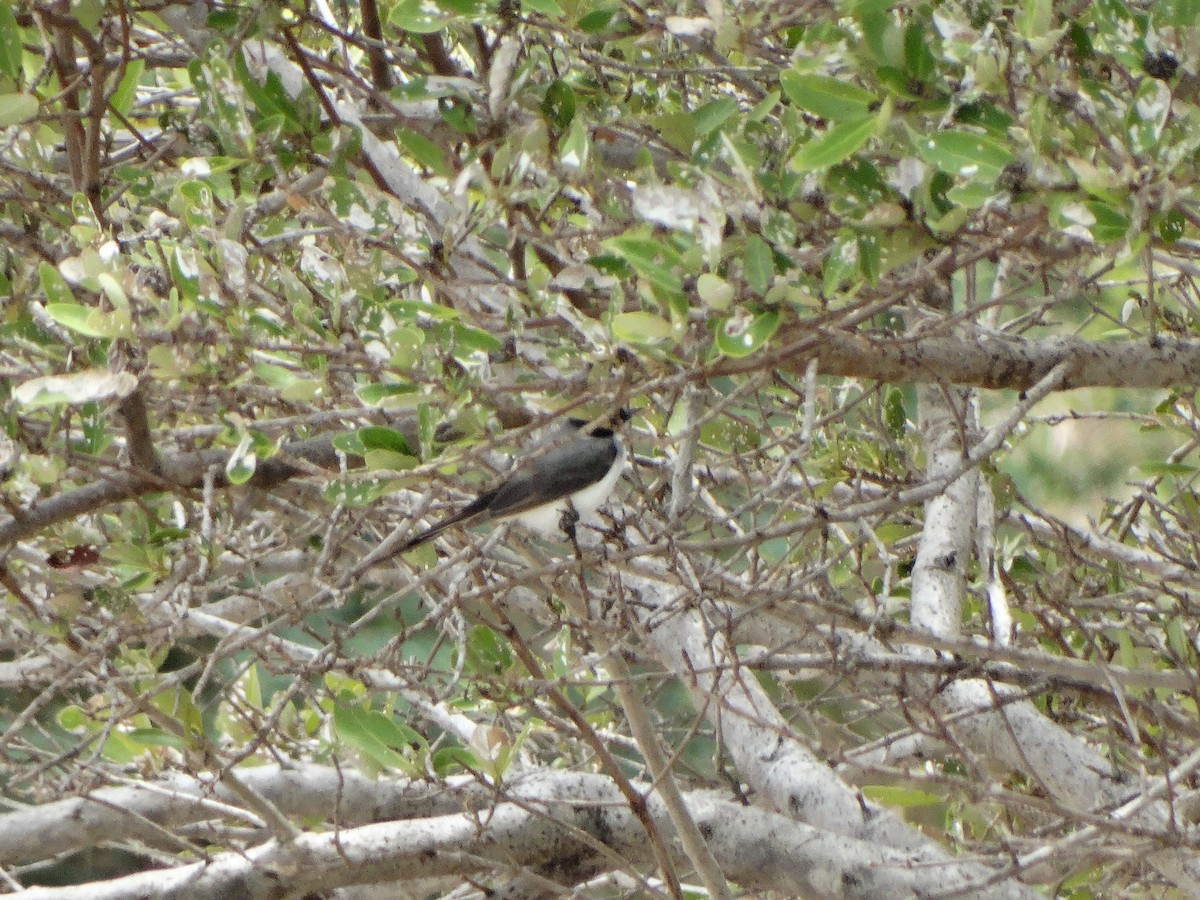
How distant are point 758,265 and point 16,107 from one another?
125 centimetres

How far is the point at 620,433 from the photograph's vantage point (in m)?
2.50

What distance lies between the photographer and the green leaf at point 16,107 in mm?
2135

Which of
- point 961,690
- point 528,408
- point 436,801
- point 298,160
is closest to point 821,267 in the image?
point 528,408

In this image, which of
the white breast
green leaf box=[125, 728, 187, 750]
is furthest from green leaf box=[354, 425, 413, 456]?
the white breast

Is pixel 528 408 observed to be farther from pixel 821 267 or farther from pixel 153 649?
pixel 153 649

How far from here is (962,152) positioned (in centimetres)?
173

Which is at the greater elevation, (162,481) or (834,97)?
(834,97)

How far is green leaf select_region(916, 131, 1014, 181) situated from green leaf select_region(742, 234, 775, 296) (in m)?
0.26

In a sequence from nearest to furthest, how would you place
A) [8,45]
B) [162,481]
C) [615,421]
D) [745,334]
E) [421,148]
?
[745,334]
[8,45]
[162,481]
[421,148]
[615,421]

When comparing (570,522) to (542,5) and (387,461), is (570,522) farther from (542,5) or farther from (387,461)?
(542,5)

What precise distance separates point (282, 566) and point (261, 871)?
34.4 inches

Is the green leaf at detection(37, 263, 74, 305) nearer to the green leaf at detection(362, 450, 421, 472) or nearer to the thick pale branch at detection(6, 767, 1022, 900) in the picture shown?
the green leaf at detection(362, 450, 421, 472)

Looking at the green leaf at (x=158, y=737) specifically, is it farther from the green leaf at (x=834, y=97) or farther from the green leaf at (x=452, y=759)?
the green leaf at (x=834, y=97)

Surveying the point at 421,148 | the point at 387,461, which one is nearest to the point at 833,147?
the point at 387,461
